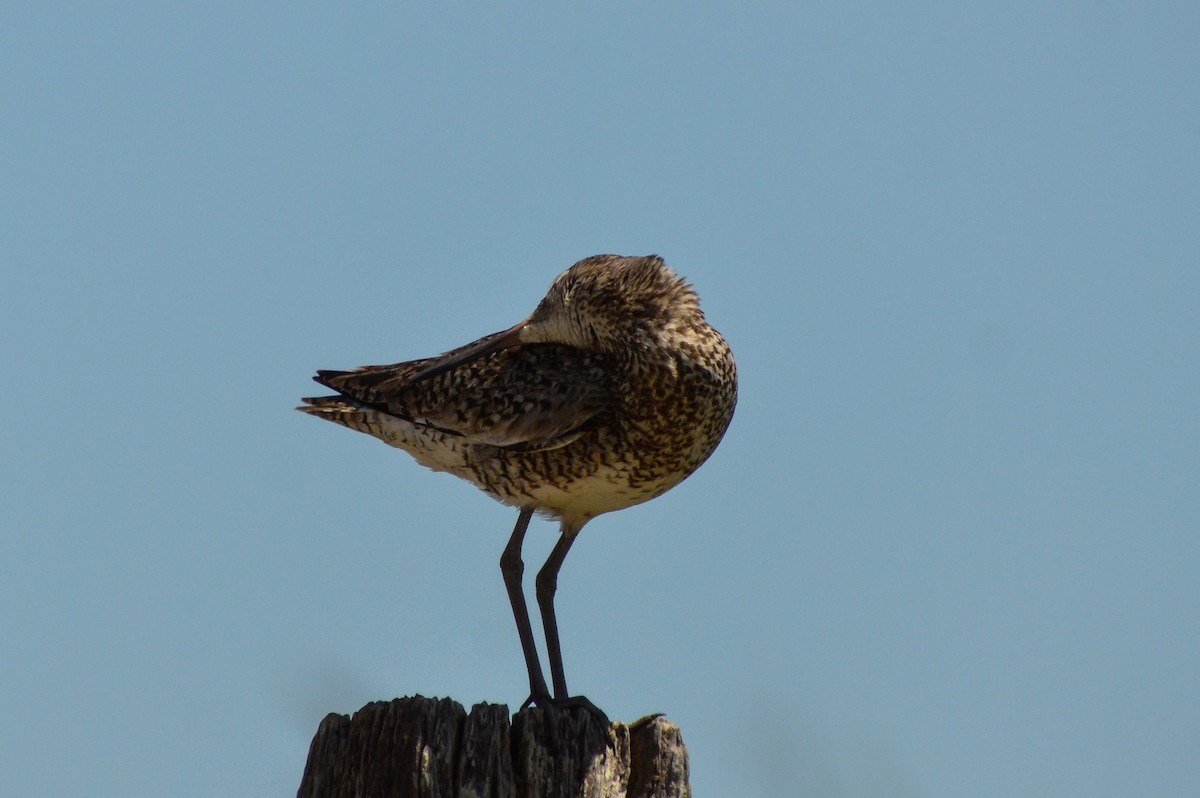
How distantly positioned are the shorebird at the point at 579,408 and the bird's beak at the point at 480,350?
1cm

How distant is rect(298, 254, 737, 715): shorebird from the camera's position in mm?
8109

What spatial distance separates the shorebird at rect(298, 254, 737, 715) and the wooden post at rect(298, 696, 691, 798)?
1.80 m

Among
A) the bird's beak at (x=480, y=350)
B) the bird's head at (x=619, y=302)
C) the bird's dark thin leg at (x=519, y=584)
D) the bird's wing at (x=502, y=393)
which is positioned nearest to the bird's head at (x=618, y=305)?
the bird's head at (x=619, y=302)

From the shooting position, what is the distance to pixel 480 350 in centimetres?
933

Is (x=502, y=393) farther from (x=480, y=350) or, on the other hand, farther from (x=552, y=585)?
(x=552, y=585)

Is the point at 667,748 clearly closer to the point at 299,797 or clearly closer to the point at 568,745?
the point at 568,745

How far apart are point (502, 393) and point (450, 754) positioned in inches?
139

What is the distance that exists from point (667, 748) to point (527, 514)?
8.90ft

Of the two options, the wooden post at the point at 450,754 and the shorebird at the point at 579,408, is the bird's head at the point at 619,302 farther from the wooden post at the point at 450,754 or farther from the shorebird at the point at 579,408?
the wooden post at the point at 450,754

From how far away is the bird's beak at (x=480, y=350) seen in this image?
30.3 feet

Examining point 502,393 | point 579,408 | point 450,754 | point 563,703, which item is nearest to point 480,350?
point 502,393

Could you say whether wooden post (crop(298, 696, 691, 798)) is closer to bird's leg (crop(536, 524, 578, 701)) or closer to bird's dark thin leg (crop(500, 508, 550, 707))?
bird's dark thin leg (crop(500, 508, 550, 707))

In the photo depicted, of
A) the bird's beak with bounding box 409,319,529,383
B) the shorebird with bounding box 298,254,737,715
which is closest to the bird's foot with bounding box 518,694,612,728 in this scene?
the shorebird with bounding box 298,254,737,715

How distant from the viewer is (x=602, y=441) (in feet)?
26.9
